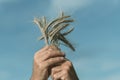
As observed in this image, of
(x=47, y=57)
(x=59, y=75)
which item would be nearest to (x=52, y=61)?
(x=47, y=57)

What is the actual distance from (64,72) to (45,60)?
46cm

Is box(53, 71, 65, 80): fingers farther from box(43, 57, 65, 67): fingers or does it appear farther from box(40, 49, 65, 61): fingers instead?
box(40, 49, 65, 61): fingers

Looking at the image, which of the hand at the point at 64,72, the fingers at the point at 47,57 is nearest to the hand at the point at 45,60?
the fingers at the point at 47,57

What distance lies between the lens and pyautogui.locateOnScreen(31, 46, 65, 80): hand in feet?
27.5

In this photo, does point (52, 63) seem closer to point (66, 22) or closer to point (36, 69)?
point (36, 69)

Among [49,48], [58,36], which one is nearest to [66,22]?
[58,36]

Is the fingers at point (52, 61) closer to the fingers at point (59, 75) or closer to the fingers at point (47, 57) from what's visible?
the fingers at point (47, 57)

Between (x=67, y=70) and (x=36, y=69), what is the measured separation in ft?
2.11

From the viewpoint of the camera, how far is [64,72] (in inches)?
332

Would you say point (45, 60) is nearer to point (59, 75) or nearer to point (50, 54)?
point (50, 54)

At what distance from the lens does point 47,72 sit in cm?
855

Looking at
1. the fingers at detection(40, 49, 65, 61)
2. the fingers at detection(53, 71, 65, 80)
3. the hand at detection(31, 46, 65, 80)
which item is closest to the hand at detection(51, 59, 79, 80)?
the fingers at detection(53, 71, 65, 80)

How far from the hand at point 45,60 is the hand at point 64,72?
127mm

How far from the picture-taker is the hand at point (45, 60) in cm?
839
